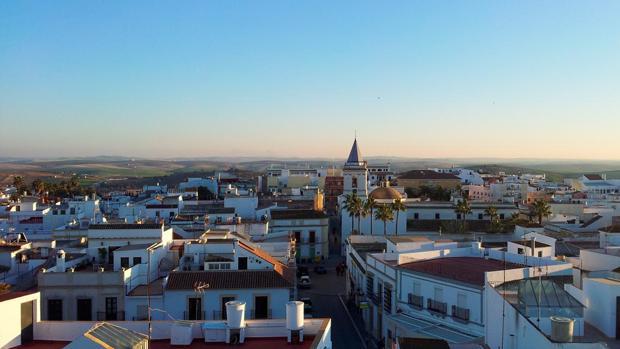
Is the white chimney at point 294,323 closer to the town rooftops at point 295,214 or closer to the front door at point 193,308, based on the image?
the front door at point 193,308

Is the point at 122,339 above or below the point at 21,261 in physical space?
above

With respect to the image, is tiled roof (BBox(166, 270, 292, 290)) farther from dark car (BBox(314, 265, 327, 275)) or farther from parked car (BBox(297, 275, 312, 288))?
dark car (BBox(314, 265, 327, 275))

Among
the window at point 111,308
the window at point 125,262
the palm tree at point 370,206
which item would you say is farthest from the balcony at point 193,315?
the palm tree at point 370,206

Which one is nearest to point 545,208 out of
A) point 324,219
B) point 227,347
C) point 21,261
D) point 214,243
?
point 324,219

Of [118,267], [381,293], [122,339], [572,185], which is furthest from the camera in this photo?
[572,185]

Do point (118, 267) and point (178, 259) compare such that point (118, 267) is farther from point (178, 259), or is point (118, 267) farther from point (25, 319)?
point (25, 319)

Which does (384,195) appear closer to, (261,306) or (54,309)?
(261,306)

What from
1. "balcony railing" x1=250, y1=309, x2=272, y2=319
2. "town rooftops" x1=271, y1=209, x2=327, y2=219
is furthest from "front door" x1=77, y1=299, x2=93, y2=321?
"town rooftops" x1=271, y1=209, x2=327, y2=219
